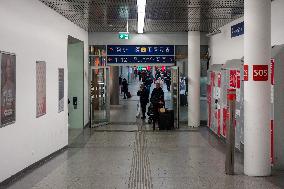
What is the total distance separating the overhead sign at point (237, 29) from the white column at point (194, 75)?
107 inches

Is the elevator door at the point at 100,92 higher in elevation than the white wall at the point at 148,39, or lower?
lower

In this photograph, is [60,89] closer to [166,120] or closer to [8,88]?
[8,88]

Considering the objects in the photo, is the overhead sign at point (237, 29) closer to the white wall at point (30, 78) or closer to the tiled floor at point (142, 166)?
the tiled floor at point (142, 166)

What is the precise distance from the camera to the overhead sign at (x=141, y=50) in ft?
55.0

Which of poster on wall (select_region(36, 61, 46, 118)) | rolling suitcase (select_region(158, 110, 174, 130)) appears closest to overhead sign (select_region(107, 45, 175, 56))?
rolling suitcase (select_region(158, 110, 174, 130))

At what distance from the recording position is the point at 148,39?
16.8m

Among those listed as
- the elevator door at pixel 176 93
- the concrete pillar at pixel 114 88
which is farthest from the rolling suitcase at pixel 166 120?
the concrete pillar at pixel 114 88

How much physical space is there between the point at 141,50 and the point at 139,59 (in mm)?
330

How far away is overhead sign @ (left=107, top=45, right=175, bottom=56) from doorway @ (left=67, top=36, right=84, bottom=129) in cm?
168

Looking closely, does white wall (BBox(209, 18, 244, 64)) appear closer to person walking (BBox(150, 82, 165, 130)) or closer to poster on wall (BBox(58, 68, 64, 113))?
person walking (BBox(150, 82, 165, 130))

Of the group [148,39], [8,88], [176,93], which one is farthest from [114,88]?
[8,88]

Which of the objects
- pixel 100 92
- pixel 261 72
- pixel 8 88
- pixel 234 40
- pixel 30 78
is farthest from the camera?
pixel 100 92

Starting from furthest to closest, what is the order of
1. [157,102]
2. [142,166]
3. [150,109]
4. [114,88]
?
[114,88] < [150,109] < [157,102] < [142,166]

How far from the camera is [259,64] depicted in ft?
26.1
